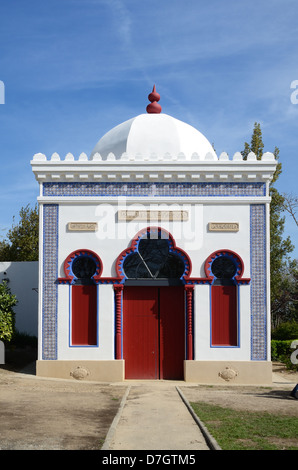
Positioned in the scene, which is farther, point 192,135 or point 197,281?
point 192,135

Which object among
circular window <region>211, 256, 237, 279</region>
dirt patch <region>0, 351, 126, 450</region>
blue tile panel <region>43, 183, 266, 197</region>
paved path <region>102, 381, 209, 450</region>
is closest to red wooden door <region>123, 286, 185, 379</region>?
circular window <region>211, 256, 237, 279</region>

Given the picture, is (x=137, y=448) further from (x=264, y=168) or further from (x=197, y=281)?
(x=264, y=168)

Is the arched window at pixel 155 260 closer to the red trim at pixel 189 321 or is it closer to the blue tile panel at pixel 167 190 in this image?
the red trim at pixel 189 321

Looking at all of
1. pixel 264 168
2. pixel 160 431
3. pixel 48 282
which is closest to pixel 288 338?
pixel 264 168

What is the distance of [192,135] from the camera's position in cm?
1902

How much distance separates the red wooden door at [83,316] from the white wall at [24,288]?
587 centimetres

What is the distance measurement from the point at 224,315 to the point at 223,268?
56.9 inches

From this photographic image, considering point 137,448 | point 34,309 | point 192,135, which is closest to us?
point 137,448

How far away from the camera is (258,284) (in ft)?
54.3

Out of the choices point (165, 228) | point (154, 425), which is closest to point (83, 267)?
point (165, 228)

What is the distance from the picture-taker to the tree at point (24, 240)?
Result: 3238 cm

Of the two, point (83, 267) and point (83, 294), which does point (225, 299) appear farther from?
point (83, 267)

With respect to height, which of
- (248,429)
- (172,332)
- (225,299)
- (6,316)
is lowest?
(248,429)

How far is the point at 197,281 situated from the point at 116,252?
2641 mm
